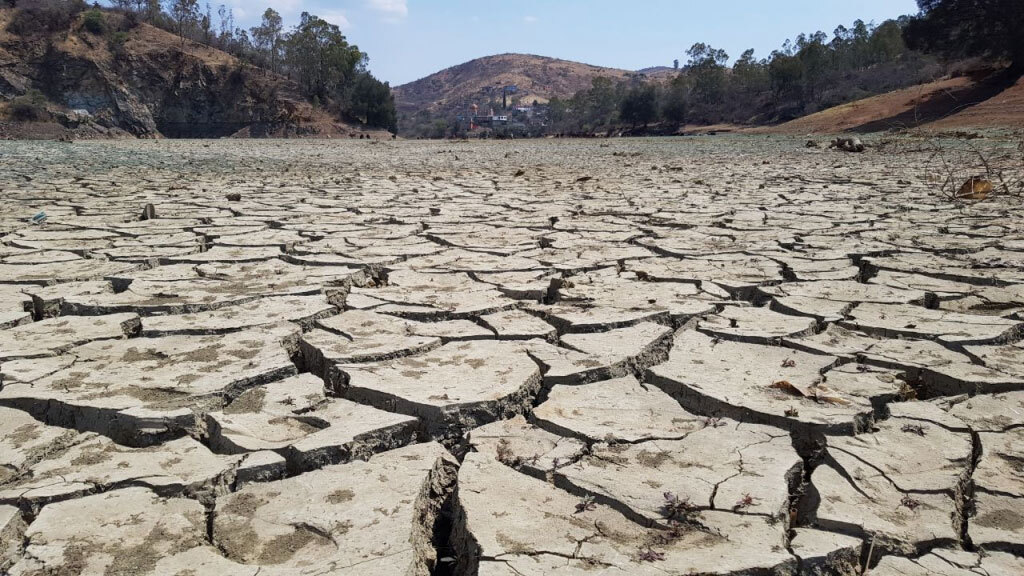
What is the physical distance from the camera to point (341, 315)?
2.39 meters

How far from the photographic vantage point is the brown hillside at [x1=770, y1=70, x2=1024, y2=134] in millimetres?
17188

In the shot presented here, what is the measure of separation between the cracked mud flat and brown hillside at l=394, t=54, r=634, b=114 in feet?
290

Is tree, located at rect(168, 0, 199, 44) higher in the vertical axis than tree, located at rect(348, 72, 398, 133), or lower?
higher

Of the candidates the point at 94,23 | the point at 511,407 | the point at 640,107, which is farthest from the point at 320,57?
the point at 511,407

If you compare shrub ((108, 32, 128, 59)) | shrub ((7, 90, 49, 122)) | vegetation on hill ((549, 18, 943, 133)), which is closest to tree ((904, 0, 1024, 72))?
vegetation on hill ((549, 18, 943, 133))

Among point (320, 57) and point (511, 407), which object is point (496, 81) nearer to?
point (320, 57)

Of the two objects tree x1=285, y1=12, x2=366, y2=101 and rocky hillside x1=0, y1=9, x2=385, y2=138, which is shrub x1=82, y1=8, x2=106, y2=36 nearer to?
rocky hillside x1=0, y1=9, x2=385, y2=138

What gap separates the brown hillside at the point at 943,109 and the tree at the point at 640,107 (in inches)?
627

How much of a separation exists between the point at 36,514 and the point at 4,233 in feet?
10.9

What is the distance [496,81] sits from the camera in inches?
4171

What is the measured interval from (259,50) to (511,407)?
170 ft

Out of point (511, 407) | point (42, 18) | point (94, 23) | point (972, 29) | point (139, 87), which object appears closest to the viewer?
point (511, 407)

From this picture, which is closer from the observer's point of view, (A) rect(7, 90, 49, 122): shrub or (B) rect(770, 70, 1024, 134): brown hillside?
(B) rect(770, 70, 1024, 134): brown hillside

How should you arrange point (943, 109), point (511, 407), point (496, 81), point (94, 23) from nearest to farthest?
point (511, 407)
point (943, 109)
point (94, 23)
point (496, 81)
